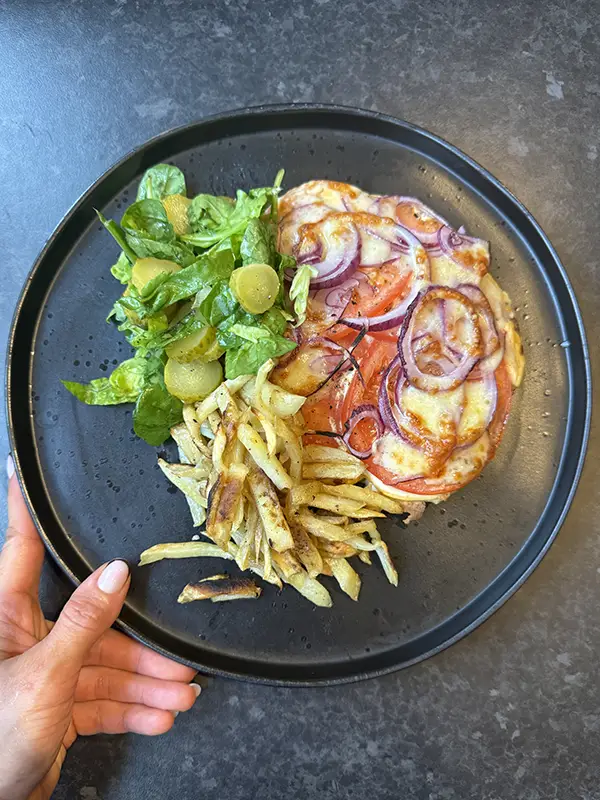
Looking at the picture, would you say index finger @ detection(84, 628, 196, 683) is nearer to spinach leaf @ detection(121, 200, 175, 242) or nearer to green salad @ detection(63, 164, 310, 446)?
green salad @ detection(63, 164, 310, 446)

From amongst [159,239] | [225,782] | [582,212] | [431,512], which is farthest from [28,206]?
[225,782]

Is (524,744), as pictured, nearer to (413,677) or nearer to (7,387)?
(413,677)

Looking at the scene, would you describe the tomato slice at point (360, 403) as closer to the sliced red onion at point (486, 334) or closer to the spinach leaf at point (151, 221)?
the sliced red onion at point (486, 334)

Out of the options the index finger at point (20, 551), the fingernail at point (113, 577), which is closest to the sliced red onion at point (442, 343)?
the fingernail at point (113, 577)

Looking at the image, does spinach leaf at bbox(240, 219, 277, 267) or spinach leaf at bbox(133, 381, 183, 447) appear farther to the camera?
spinach leaf at bbox(133, 381, 183, 447)

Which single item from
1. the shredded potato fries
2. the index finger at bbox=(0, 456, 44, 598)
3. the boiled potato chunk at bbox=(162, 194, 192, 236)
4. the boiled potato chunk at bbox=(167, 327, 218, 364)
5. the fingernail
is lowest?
the index finger at bbox=(0, 456, 44, 598)

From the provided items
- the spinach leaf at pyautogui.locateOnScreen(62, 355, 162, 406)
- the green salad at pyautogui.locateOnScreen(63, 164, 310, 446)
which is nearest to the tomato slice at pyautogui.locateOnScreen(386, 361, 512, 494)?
the green salad at pyautogui.locateOnScreen(63, 164, 310, 446)
